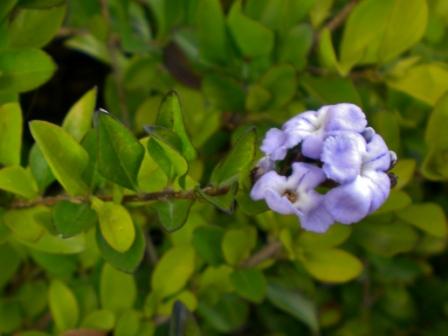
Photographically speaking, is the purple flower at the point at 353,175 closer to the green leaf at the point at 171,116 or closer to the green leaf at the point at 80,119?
the green leaf at the point at 171,116

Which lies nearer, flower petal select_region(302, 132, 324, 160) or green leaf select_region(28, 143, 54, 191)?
flower petal select_region(302, 132, 324, 160)

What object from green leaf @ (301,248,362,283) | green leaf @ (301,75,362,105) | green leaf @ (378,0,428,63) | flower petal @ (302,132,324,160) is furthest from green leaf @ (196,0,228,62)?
flower petal @ (302,132,324,160)

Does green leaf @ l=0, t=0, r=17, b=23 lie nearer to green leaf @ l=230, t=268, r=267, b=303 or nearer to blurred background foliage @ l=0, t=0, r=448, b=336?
blurred background foliage @ l=0, t=0, r=448, b=336

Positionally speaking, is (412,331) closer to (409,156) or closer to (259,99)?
(409,156)

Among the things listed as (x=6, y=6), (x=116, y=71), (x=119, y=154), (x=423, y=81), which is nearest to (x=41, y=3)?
(x=6, y=6)

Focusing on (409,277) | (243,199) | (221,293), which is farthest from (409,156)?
(243,199)
